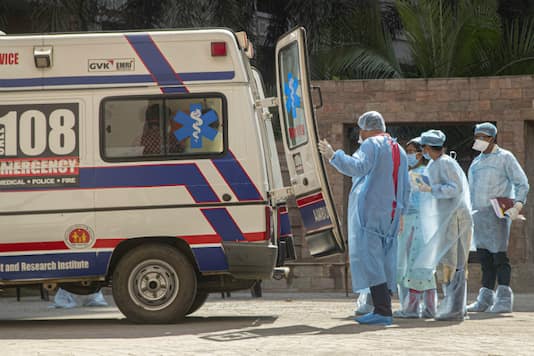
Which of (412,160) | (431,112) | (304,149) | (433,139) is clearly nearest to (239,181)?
(304,149)

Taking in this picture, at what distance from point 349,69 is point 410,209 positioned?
1044 cm

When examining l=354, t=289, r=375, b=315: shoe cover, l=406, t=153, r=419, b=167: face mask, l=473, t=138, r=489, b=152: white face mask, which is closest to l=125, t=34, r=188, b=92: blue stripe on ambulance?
l=354, t=289, r=375, b=315: shoe cover

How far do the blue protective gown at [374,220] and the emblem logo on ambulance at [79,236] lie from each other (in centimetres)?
225

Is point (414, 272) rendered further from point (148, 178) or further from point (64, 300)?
point (64, 300)

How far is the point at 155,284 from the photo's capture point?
11.5 metres

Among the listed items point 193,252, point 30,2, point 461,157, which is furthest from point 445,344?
point 461,157

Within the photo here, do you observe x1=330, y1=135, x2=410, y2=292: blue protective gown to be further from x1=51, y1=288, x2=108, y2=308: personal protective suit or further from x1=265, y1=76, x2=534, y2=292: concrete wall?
x1=265, y1=76, x2=534, y2=292: concrete wall

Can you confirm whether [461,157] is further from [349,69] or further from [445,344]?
[445,344]

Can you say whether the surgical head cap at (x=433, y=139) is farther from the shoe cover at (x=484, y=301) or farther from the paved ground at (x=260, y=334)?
the shoe cover at (x=484, y=301)

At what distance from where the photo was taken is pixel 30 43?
11.5 metres

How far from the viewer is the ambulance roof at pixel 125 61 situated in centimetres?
1152

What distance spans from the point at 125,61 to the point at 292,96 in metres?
1.52

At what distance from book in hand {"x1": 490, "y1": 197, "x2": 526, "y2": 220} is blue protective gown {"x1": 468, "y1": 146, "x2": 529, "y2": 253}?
0.24 ft

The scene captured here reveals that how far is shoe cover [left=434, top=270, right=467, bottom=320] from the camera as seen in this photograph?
12.2m
